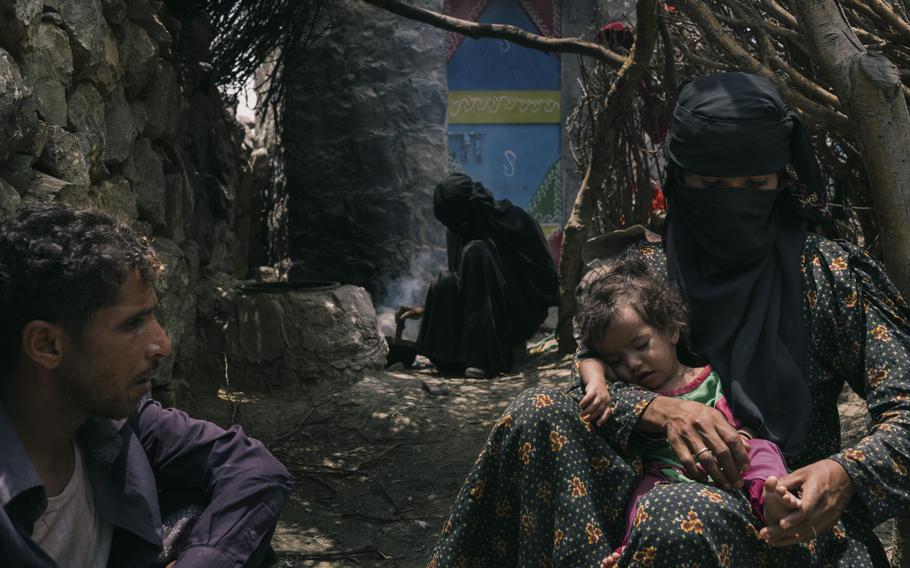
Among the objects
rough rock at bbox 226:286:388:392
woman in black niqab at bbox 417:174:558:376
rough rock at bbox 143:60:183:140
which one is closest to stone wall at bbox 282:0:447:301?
woman in black niqab at bbox 417:174:558:376

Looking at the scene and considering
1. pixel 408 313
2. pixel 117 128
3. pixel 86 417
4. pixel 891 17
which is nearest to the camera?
pixel 86 417

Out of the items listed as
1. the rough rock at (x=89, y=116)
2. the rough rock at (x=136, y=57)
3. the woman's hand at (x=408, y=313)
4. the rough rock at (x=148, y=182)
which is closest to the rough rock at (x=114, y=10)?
the rough rock at (x=136, y=57)

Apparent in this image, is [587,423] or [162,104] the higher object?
[162,104]

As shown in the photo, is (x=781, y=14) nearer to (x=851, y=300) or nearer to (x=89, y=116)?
(x=851, y=300)

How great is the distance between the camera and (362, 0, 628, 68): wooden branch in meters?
6.33

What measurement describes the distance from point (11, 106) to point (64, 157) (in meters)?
0.72

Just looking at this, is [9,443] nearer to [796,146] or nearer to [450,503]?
[796,146]

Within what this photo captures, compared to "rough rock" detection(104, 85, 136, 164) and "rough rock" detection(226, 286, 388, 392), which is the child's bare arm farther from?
"rough rock" detection(226, 286, 388, 392)

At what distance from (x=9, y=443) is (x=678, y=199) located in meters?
1.69

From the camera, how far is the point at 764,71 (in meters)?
3.46

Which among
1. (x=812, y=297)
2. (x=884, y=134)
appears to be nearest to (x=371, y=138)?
(x=884, y=134)

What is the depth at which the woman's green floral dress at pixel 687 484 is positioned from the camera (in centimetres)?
216

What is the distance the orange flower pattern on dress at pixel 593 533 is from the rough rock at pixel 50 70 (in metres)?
2.29

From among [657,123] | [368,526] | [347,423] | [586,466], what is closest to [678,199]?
[586,466]
